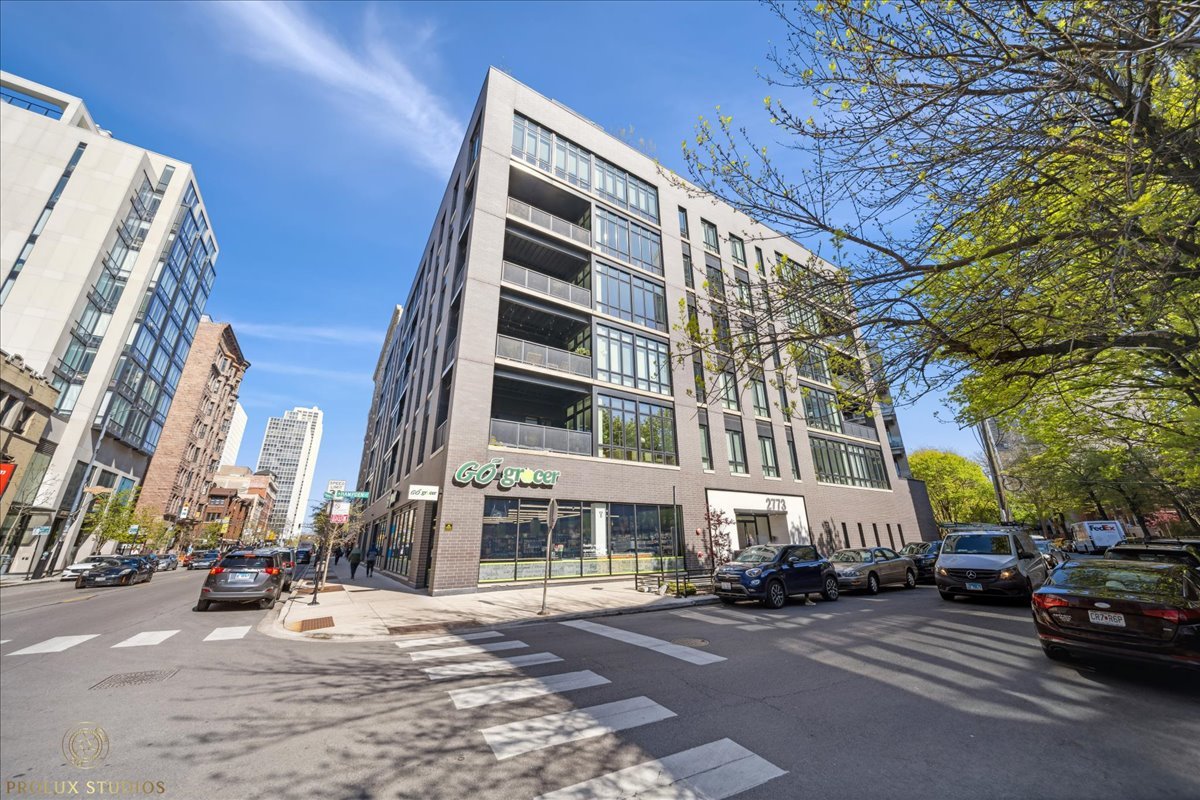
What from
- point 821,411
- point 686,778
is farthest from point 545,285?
point 821,411

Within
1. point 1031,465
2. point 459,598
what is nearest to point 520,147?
point 459,598

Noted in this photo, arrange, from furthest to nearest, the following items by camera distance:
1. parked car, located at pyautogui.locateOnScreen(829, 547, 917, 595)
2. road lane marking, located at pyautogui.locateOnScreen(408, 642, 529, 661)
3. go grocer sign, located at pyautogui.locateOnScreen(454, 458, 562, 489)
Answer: go grocer sign, located at pyautogui.locateOnScreen(454, 458, 562, 489) → parked car, located at pyautogui.locateOnScreen(829, 547, 917, 595) → road lane marking, located at pyautogui.locateOnScreen(408, 642, 529, 661)

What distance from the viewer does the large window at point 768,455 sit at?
25594 mm

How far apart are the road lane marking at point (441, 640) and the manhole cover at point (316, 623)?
8.59ft

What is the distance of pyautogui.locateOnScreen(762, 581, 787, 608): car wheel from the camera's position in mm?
12164

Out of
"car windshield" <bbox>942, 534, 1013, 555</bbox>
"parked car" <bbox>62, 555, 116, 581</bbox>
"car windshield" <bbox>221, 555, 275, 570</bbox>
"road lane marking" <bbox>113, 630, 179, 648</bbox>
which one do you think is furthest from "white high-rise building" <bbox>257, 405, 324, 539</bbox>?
"car windshield" <bbox>942, 534, 1013, 555</bbox>

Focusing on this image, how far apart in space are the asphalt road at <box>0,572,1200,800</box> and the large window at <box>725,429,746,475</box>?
16.2 metres

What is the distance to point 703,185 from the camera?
261 inches

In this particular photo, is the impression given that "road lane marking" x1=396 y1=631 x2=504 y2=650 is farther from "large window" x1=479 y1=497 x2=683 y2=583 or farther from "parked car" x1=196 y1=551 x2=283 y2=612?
"large window" x1=479 y1=497 x2=683 y2=583

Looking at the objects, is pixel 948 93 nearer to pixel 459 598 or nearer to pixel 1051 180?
pixel 1051 180

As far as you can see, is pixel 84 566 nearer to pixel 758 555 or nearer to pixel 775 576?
pixel 758 555

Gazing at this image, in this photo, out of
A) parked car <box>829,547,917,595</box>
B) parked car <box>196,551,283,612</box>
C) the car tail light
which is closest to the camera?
the car tail light

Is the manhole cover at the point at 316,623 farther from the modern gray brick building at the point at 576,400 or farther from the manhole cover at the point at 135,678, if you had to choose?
the modern gray brick building at the point at 576,400

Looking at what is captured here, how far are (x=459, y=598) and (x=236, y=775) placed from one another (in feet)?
39.2
